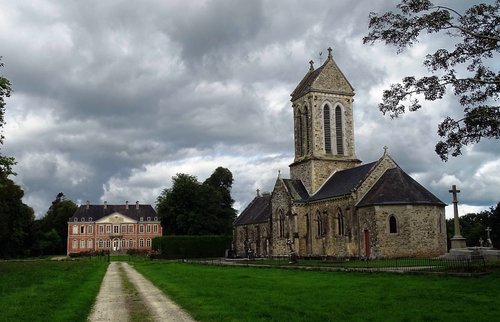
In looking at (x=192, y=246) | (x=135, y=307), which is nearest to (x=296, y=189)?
(x=192, y=246)

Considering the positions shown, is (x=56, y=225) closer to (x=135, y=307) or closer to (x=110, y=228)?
(x=110, y=228)

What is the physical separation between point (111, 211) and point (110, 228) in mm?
Result: 3858

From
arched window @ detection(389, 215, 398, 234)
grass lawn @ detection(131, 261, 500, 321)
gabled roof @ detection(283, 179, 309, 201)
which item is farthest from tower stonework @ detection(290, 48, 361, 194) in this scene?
grass lawn @ detection(131, 261, 500, 321)

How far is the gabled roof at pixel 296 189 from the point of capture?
166ft

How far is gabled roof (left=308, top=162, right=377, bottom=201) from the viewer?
1772 inches

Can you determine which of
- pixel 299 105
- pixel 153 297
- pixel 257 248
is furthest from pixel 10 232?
pixel 153 297

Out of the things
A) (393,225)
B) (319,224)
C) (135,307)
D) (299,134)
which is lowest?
(135,307)

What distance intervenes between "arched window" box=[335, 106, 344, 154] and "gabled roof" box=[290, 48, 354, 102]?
2076 mm

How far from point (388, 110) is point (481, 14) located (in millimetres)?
4415

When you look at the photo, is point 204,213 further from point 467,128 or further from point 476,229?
point 467,128

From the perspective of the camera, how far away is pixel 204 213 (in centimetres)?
7669

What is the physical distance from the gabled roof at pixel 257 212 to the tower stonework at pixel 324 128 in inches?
269

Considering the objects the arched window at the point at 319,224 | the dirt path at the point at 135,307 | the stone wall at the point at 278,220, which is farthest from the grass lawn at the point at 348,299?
the stone wall at the point at 278,220

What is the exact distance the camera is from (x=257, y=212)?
63.7m
